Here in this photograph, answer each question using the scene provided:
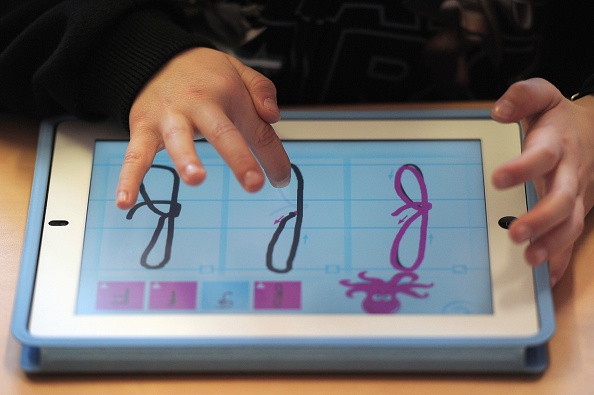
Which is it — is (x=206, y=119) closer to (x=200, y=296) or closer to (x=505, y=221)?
(x=200, y=296)

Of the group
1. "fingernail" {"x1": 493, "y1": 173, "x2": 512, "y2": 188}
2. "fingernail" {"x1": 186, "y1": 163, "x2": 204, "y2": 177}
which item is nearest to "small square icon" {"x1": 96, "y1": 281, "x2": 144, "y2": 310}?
"fingernail" {"x1": 186, "y1": 163, "x2": 204, "y2": 177}

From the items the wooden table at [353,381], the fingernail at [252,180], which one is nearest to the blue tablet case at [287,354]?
the wooden table at [353,381]

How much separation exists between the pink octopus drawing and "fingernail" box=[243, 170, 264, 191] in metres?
0.10

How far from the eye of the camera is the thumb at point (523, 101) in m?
0.59

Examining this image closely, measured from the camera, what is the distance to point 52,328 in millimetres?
559

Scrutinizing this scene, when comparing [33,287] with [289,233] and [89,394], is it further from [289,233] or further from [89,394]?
[289,233]

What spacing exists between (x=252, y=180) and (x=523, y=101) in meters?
0.22

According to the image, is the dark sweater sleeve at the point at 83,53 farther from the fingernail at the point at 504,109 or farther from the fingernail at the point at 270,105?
the fingernail at the point at 504,109

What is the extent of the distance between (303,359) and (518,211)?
0.21 m

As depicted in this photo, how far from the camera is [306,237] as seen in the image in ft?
1.96

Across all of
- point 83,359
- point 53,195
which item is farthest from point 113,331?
point 53,195

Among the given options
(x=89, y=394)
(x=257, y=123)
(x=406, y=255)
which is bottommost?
(x=89, y=394)

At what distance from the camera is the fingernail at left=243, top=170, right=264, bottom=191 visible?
1.78 feet

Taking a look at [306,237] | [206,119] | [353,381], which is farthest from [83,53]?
[353,381]
